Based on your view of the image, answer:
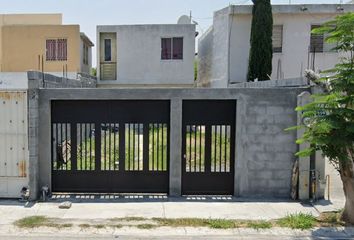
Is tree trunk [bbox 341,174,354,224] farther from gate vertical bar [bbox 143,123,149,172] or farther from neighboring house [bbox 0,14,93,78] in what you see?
neighboring house [bbox 0,14,93,78]

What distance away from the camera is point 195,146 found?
8.71 metres

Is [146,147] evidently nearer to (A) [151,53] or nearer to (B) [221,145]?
(B) [221,145]

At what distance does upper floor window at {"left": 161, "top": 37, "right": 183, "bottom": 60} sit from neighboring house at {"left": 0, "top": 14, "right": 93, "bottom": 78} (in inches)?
203

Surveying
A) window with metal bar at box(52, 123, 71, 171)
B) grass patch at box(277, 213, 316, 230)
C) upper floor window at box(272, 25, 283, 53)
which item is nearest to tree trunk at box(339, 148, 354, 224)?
grass patch at box(277, 213, 316, 230)

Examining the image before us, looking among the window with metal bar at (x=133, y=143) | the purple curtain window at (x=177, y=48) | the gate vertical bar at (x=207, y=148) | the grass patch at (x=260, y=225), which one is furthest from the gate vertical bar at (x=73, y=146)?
Answer: the purple curtain window at (x=177, y=48)

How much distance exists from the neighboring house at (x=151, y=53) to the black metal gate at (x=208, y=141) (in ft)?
41.7

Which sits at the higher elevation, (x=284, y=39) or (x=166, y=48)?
(x=284, y=39)

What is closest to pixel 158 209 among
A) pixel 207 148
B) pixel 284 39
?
pixel 207 148

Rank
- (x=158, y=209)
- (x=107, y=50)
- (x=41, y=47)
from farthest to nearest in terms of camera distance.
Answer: (x=107, y=50) < (x=41, y=47) < (x=158, y=209)

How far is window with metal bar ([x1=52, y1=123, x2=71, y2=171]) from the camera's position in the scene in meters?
8.77

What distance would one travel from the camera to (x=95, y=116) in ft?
28.6

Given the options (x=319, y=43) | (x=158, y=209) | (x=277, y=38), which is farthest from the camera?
(x=319, y=43)

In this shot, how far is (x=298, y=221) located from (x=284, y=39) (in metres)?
14.4

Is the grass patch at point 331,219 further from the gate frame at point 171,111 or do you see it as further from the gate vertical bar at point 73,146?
the gate vertical bar at point 73,146
